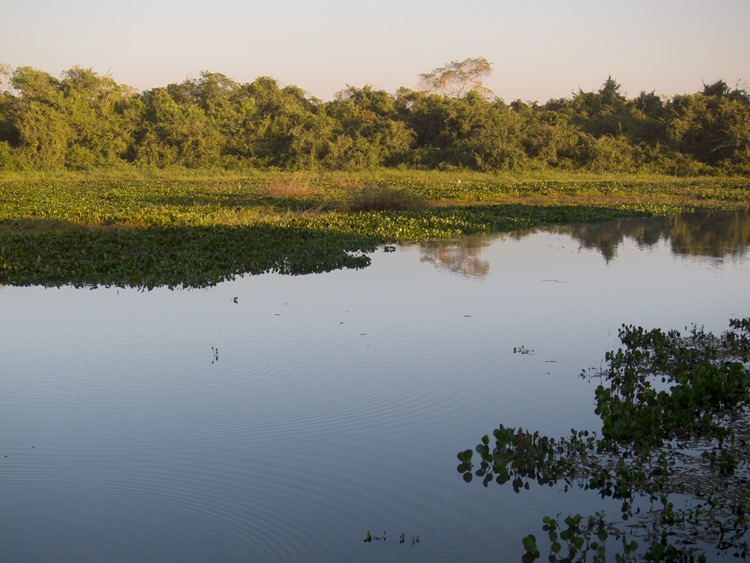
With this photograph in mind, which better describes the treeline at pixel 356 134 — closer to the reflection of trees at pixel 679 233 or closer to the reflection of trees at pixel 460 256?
the reflection of trees at pixel 679 233

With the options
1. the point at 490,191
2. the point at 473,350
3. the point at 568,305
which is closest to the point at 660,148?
the point at 490,191

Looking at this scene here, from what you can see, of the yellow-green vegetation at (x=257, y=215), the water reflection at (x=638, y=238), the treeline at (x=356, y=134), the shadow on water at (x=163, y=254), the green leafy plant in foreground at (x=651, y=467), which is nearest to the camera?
the green leafy plant in foreground at (x=651, y=467)

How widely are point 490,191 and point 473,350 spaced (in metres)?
18.8

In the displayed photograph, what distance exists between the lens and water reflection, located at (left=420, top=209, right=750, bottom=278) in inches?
483

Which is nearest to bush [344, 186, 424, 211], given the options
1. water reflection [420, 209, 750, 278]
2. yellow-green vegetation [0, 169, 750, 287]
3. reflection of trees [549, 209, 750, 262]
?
yellow-green vegetation [0, 169, 750, 287]

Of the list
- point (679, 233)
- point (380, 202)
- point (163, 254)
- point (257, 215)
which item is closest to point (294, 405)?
point (163, 254)

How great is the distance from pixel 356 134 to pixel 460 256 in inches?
1039

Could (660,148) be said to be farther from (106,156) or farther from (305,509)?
(305,509)

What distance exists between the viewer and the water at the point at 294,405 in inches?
137

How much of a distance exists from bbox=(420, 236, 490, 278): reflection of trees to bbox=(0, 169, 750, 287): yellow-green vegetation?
2.41 feet

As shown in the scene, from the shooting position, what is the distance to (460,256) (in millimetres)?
12594

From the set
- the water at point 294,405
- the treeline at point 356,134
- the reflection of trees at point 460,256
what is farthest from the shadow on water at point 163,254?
the treeline at point 356,134

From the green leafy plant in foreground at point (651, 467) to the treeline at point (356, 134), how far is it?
30.4 m

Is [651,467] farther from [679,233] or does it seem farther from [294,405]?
[679,233]
